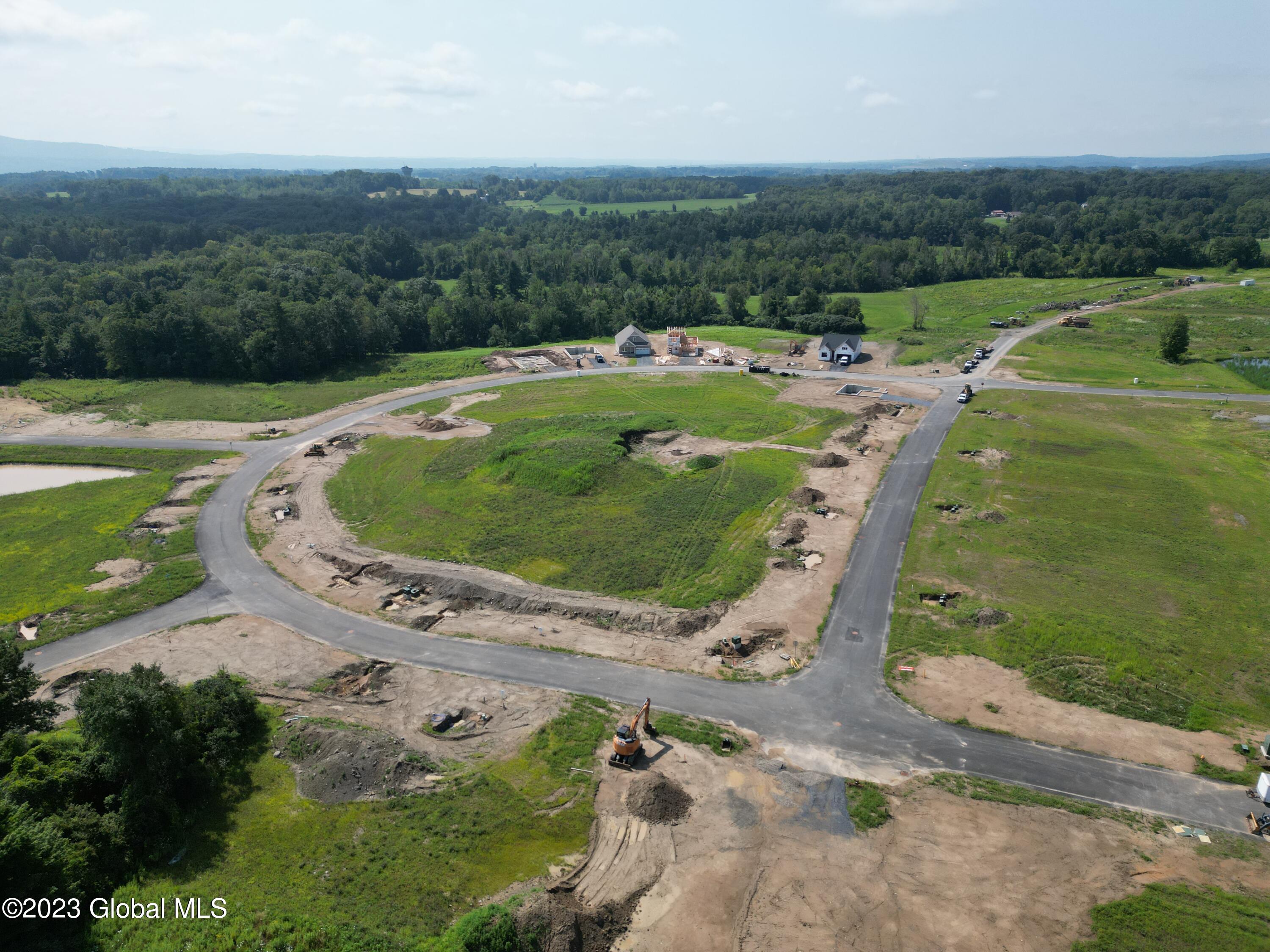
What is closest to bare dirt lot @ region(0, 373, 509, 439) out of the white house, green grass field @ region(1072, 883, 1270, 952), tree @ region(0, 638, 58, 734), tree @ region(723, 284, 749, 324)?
tree @ region(0, 638, 58, 734)

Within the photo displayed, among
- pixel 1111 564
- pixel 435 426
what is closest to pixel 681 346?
pixel 435 426

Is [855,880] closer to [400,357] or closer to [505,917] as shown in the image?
[505,917]

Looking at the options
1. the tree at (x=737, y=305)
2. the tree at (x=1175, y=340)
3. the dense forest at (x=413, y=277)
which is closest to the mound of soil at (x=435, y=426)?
the dense forest at (x=413, y=277)

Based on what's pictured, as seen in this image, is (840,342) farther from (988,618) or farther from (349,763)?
(349,763)

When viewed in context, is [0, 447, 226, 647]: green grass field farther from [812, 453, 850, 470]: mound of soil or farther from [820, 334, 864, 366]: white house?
[820, 334, 864, 366]: white house

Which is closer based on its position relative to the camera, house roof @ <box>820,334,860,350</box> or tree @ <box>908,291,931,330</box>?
house roof @ <box>820,334,860,350</box>

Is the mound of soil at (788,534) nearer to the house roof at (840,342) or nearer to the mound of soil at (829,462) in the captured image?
the mound of soil at (829,462)

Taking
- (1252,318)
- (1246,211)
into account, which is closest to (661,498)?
(1252,318)
